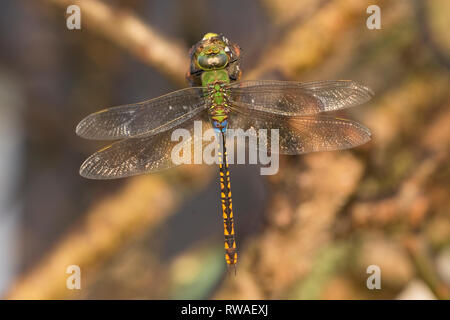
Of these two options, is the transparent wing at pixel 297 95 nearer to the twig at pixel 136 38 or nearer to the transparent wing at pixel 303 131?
the transparent wing at pixel 303 131

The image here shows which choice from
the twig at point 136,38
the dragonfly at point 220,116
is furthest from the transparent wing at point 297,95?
the twig at point 136,38

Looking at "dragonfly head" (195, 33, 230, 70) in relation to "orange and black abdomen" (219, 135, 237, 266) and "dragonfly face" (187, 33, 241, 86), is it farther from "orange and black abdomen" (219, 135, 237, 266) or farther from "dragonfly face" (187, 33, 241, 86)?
"orange and black abdomen" (219, 135, 237, 266)

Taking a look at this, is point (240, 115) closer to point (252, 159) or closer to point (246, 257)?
point (252, 159)
